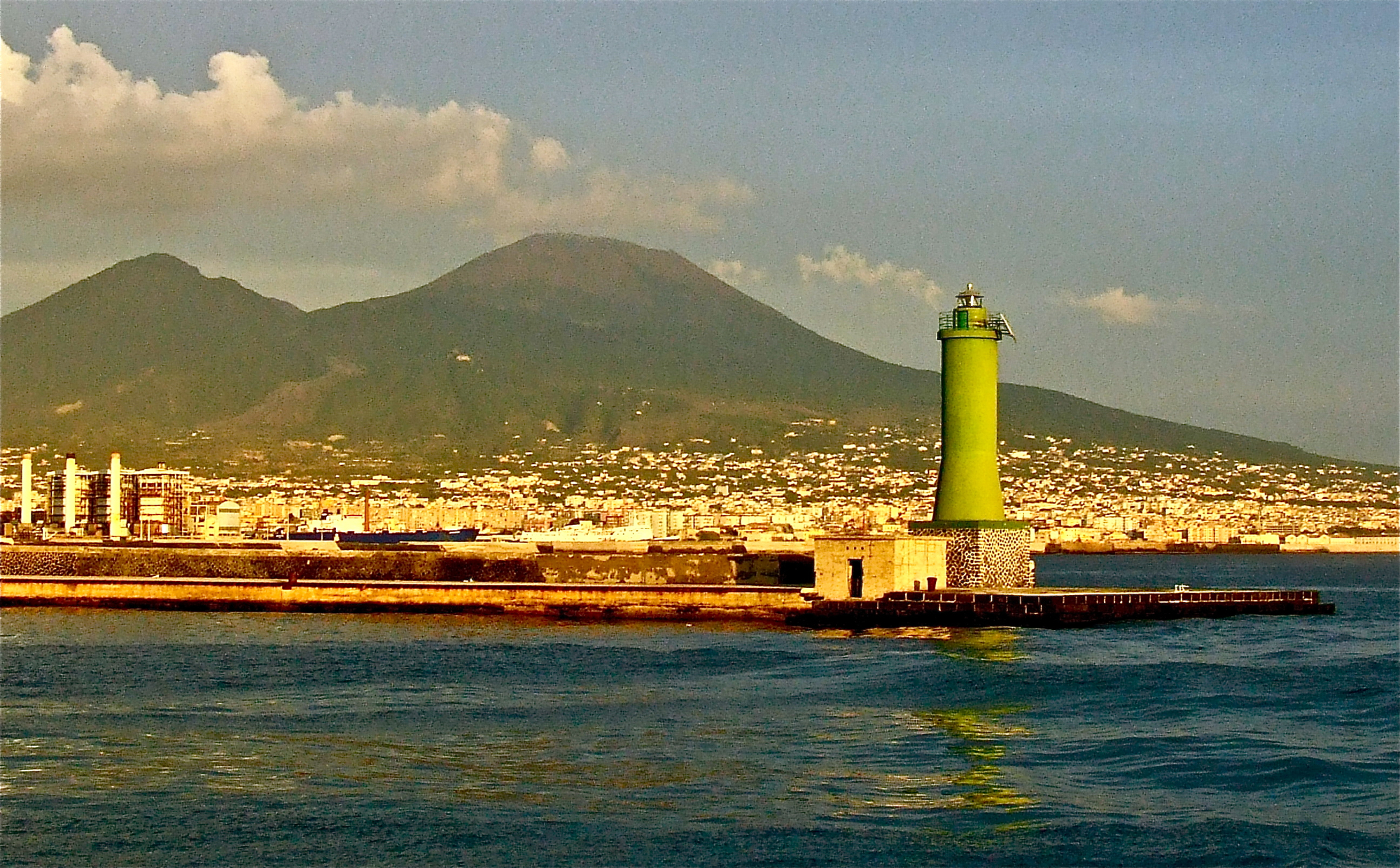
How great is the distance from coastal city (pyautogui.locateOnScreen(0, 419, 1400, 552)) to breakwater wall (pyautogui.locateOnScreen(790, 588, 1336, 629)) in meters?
55.9

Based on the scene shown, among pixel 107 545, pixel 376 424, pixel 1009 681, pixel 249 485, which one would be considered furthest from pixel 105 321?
pixel 1009 681

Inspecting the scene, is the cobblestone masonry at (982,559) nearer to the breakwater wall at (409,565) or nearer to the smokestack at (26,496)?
the breakwater wall at (409,565)

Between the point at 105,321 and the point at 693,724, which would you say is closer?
the point at 693,724

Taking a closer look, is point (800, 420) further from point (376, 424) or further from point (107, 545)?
point (107, 545)

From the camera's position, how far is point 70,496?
77562mm

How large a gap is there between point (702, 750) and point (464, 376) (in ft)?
485

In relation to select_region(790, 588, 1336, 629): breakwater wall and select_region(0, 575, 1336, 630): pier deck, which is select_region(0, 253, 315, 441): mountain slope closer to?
select_region(0, 575, 1336, 630): pier deck

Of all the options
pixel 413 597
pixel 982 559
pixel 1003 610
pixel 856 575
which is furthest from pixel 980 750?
pixel 413 597

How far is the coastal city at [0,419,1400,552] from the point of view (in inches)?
4670

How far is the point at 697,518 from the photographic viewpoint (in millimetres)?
120625

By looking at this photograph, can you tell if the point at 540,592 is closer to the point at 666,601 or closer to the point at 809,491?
the point at 666,601

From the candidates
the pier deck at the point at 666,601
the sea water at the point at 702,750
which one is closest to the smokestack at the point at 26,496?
the pier deck at the point at 666,601

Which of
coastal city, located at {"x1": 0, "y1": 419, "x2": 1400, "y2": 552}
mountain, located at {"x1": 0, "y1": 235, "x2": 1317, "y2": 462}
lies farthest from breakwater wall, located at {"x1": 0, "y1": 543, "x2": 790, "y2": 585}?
mountain, located at {"x1": 0, "y1": 235, "x2": 1317, "y2": 462}

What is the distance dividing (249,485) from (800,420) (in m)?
46.1
